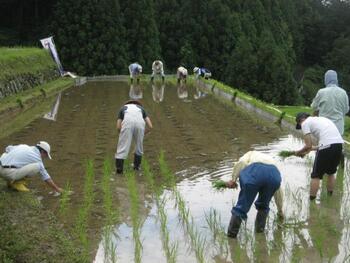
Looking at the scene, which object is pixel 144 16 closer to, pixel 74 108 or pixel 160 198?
pixel 74 108

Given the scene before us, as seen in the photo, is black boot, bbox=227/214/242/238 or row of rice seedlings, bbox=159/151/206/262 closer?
row of rice seedlings, bbox=159/151/206/262

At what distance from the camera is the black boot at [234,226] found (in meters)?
5.91


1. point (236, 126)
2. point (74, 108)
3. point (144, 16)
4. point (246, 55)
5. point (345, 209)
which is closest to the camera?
point (345, 209)

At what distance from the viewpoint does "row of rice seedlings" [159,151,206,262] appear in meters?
5.70

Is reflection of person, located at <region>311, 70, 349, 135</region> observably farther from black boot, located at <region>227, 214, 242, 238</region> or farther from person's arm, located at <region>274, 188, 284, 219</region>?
black boot, located at <region>227, 214, 242, 238</region>

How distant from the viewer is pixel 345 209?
7055 millimetres

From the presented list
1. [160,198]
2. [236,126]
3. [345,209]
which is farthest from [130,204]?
[236,126]


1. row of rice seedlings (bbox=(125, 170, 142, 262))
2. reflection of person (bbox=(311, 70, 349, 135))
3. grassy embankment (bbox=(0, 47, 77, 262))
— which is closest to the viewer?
grassy embankment (bbox=(0, 47, 77, 262))

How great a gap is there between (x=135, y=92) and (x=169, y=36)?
22.6 meters

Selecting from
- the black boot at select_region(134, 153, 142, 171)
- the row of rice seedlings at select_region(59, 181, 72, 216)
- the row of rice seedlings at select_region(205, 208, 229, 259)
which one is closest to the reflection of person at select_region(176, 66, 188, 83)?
the black boot at select_region(134, 153, 142, 171)

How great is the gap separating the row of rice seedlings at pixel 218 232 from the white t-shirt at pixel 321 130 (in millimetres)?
1563

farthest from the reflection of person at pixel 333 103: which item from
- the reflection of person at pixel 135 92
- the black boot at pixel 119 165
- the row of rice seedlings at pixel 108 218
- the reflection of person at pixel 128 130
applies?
the reflection of person at pixel 135 92

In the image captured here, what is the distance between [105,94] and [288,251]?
16.2 metres

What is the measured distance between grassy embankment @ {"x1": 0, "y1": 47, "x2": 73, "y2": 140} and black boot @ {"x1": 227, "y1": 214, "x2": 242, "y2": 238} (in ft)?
24.5
